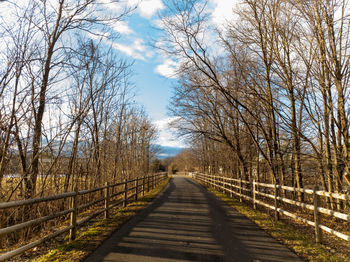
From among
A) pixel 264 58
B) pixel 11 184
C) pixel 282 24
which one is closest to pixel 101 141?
pixel 11 184

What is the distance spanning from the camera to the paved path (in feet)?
13.4

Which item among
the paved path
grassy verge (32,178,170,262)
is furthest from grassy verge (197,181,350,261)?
grassy verge (32,178,170,262)

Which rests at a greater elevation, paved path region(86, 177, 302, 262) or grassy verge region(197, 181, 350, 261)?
paved path region(86, 177, 302, 262)

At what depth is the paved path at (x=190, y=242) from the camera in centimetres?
409

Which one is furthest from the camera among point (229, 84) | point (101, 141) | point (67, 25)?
point (101, 141)

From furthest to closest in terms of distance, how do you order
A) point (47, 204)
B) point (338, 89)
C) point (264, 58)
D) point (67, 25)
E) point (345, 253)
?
point (264, 58) → point (47, 204) → point (67, 25) → point (338, 89) → point (345, 253)

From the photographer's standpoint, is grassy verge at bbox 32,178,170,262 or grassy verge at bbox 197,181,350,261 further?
grassy verge at bbox 197,181,350,261

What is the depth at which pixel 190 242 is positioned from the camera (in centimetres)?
482

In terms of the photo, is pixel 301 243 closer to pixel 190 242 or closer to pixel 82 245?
pixel 190 242

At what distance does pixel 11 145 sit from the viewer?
541 centimetres

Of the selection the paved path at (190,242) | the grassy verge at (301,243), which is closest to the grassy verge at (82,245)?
the paved path at (190,242)

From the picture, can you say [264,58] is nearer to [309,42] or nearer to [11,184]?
[309,42]

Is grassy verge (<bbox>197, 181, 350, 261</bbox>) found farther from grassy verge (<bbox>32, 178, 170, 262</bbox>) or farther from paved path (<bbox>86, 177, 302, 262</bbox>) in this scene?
grassy verge (<bbox>32, 178, 170, 262</bbox>)

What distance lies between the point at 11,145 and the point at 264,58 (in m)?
8.40
